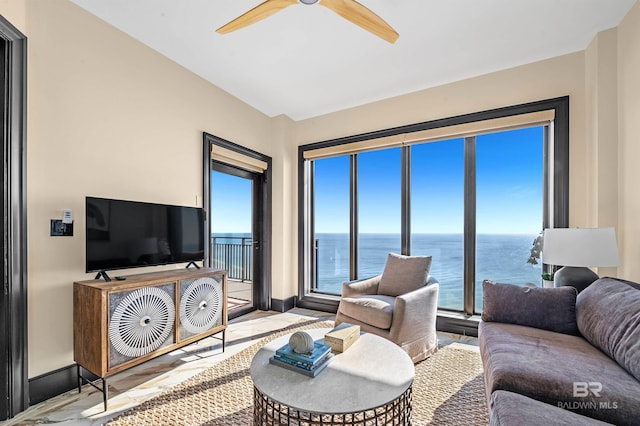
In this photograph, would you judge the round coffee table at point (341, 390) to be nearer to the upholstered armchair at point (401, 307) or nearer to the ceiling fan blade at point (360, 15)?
the upholstered armchair at point (401, 307)

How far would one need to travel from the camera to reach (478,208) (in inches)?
129

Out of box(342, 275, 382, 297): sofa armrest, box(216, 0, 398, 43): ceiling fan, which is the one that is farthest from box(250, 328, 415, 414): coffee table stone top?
box(216, 0, 398, 43): ceiling fan

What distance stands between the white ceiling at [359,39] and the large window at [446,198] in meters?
0.55

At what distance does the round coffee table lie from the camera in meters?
1.24

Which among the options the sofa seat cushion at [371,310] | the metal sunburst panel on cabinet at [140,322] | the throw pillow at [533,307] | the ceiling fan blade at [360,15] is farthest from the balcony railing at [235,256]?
the throw pillow at [533,307]

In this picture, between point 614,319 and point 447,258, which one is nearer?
point 614,319

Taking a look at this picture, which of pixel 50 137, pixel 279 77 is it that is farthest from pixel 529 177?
pixel 50 137

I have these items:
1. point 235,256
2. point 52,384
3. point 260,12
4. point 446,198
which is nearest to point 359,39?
point 260,12

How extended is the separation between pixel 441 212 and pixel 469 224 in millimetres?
331

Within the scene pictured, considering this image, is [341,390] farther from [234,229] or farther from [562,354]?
[234,229]

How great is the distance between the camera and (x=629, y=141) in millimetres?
2246

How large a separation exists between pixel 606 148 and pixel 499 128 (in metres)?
0.86

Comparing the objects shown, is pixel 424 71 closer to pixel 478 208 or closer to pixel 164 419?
pixel 478 208

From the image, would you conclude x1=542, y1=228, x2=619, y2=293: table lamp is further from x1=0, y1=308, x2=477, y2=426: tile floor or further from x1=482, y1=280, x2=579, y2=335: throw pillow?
x1=0, y1=308, x2=477, y2=426: tile floor
